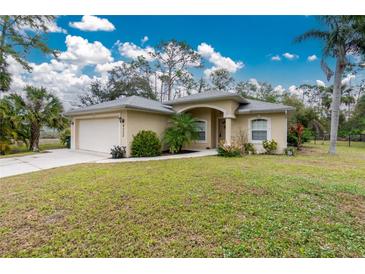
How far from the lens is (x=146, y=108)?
35.8 ft

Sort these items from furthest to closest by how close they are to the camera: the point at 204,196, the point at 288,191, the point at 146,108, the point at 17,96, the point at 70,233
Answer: the point at 17,96 < the point at 146,108 < the point at 288,191 < the point at 204,196 < the point at 70,233

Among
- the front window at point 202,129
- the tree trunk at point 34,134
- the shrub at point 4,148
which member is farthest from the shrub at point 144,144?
the shrub at point 4,148

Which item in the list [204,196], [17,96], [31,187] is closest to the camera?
[204,196]

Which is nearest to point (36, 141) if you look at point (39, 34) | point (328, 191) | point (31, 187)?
point (39, 34)

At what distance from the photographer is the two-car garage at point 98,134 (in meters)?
11.4

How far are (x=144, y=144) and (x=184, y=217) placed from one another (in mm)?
7692

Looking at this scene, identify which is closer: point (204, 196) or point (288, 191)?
point (204, 196)

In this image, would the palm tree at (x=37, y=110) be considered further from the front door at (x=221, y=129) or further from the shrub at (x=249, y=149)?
the shrub at (x=249, y=149)

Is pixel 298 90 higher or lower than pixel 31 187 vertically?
higher

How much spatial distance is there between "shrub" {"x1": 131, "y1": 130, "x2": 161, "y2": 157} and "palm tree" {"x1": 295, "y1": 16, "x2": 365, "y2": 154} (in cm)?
1134

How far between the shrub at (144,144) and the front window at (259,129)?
6366 millimetres
